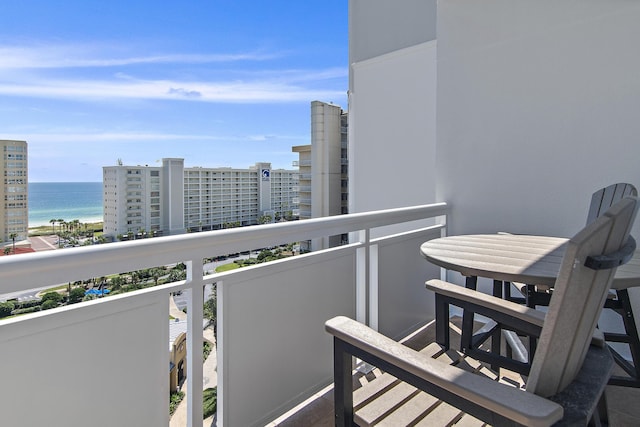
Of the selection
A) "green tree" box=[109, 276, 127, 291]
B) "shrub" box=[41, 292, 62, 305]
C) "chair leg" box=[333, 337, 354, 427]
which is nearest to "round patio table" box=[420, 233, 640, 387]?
"chair leg" box=[333, 337, 354, 427]

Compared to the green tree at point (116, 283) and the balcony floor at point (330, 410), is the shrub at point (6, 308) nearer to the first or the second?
the green tree at point (116, 283)

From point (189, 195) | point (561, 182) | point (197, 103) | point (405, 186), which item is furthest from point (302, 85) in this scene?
point (561, 182)

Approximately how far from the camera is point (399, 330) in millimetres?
2570

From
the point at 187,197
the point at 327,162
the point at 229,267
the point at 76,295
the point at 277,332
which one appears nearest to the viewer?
the point at 76,295

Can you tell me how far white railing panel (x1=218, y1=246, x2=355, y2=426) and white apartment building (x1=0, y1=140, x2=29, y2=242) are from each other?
792 centimetres

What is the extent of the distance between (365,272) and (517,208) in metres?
1.36

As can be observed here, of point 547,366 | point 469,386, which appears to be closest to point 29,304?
point 469,386

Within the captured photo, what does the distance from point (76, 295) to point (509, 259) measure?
157 centimetres

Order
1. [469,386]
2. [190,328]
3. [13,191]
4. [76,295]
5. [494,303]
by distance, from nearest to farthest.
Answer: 1. [469,386]
2. [76,295]
3. [494,303]
4. [190,328]
5. [13,191]

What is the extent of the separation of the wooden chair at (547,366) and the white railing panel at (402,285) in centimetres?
128

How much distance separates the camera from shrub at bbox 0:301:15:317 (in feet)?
3.27

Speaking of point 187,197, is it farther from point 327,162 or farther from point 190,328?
point 190,328

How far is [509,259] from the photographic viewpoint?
159 centimetres

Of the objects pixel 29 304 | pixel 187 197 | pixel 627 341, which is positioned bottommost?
pixel 627 341
